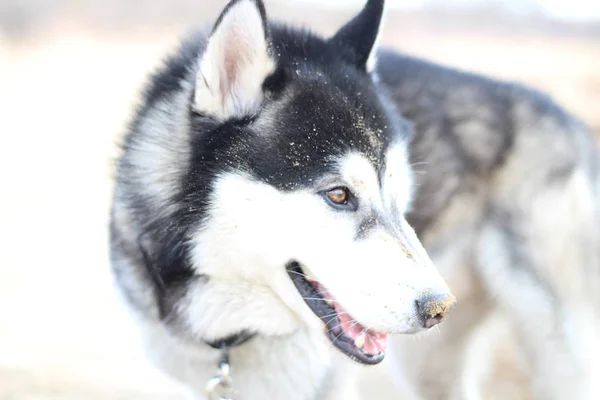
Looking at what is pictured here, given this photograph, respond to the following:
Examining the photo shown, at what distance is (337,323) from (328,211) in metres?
0.37

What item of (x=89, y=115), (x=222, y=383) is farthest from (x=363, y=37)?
(x=89, y=115)

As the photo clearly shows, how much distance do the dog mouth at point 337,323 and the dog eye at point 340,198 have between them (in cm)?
22

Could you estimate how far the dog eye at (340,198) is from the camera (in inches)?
89.7

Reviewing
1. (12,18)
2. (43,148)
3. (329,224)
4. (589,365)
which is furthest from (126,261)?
(12,18)

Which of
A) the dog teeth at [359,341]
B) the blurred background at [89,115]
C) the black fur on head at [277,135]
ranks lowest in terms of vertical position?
the blurred background at [89,115]

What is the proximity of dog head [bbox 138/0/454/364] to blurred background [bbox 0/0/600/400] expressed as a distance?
572 mm

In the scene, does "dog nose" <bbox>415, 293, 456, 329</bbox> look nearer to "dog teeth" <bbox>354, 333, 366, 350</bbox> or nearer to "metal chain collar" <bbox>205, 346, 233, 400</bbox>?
"dog teeth" <bbox>354, 333, 366, 350</bbox>

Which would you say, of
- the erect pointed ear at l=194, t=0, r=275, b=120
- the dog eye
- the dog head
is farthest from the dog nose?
the erect pointed ear at l=194, t=0, r=275, b=120

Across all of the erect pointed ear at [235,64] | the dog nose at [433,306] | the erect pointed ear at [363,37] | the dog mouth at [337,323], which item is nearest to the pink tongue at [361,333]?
the dog mouth at [337,323]

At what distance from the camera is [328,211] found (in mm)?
2256

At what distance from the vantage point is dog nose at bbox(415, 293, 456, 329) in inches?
82.8

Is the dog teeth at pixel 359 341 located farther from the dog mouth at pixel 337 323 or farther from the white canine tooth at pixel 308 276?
the white canine tooth at pixel 308 276

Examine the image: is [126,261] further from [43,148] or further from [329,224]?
[43,148]

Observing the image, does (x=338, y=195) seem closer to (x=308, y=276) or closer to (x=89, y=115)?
(x=308, y=276)
